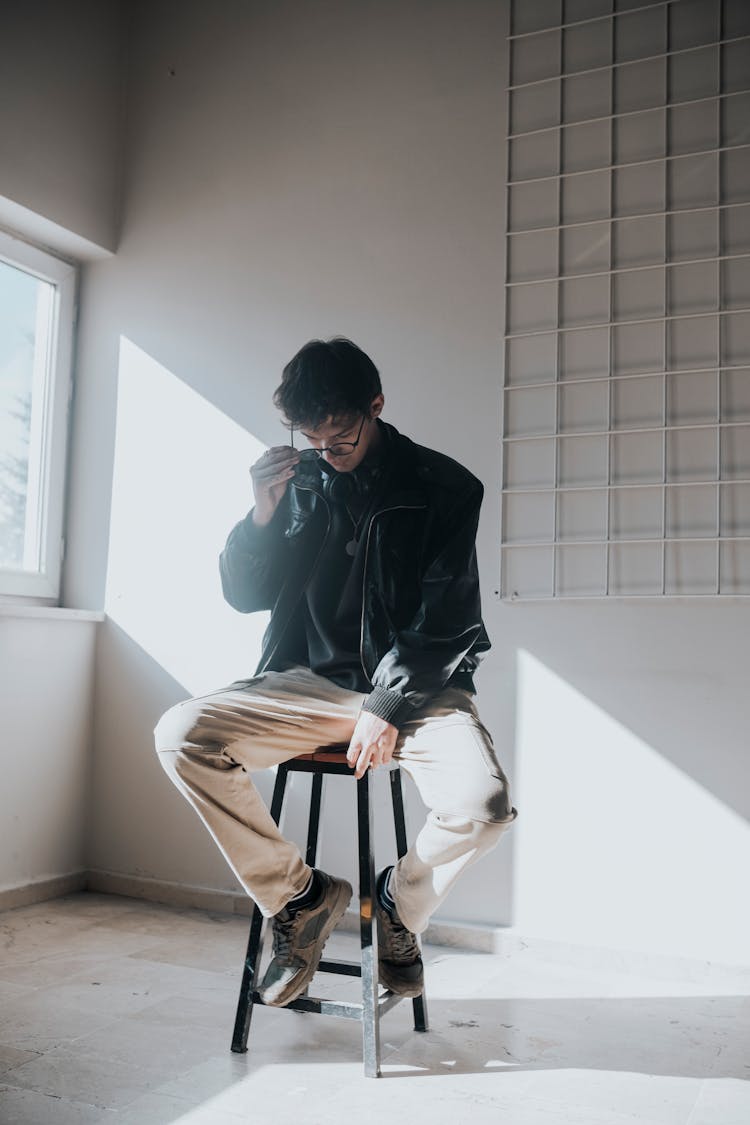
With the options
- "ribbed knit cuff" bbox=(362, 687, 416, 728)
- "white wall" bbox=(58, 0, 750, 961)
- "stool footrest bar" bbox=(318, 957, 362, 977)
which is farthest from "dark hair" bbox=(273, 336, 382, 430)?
"stool footrest bar" bbox=(318, 957, 362, 977)

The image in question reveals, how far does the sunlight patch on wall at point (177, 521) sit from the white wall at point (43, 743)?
8.9 inches

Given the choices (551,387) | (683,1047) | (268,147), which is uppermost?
(268,147)

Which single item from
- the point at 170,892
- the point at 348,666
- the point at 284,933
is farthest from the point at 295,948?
the point at 170,892

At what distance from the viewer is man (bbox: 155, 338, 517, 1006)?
6.09ft

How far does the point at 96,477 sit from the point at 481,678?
144 cm

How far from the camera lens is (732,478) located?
2504 millimetres

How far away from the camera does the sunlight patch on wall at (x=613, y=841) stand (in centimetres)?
248

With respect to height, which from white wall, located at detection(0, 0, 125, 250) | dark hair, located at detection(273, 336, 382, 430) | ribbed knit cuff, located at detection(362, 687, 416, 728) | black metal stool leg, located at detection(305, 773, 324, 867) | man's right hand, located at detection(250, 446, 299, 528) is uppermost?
white wall, located at detection(0, 0, 125, 250)

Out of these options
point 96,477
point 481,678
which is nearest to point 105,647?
point 96,477

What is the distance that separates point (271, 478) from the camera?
81.4 inches

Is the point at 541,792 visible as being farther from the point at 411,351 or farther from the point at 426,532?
the point at 411,351

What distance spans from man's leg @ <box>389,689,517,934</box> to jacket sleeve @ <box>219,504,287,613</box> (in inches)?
16.9

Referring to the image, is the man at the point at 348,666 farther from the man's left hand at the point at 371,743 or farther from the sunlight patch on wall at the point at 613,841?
the sunlight patch on wall at the point at 613,841

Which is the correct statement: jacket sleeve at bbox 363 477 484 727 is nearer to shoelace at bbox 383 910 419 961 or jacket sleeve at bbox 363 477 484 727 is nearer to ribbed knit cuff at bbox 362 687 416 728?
ribbed knit cuff at bbox 362 687 416 728
